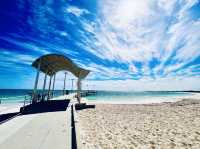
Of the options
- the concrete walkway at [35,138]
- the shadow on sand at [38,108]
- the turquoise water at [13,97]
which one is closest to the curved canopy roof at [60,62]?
the shadow on sand at [38,108]

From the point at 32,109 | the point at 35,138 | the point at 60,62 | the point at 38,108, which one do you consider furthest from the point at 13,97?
the point at 35,138

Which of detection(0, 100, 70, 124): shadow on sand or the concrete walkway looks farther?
detection(0, 100, 70, 124): shadow on sand

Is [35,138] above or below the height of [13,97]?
below

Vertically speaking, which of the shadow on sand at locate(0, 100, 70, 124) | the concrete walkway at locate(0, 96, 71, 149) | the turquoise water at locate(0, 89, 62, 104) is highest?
the turquoise water at locate(0, 89, 62, 104)

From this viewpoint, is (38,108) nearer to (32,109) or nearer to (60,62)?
(32,109)

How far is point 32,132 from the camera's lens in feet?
21.6

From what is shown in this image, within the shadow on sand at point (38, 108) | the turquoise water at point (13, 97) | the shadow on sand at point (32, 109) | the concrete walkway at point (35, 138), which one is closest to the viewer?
the concrete walkway at point (35, 138)

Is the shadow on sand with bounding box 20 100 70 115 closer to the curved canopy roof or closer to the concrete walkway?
the curved canopy roof

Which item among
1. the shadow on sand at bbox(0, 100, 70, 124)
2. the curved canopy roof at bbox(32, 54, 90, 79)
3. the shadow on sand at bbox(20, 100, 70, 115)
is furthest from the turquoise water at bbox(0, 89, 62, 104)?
the curved canopy roof at bbox(32, 54, 90, 79)

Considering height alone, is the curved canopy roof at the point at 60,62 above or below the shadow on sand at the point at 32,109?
above

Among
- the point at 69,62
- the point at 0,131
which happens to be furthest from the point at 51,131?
the point at 69,62

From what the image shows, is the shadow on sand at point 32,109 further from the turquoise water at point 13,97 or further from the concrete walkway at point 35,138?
the turquoise water at point 13,97

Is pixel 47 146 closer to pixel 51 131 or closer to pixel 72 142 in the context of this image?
pixel 72 142

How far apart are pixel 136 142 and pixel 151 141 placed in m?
0.57
